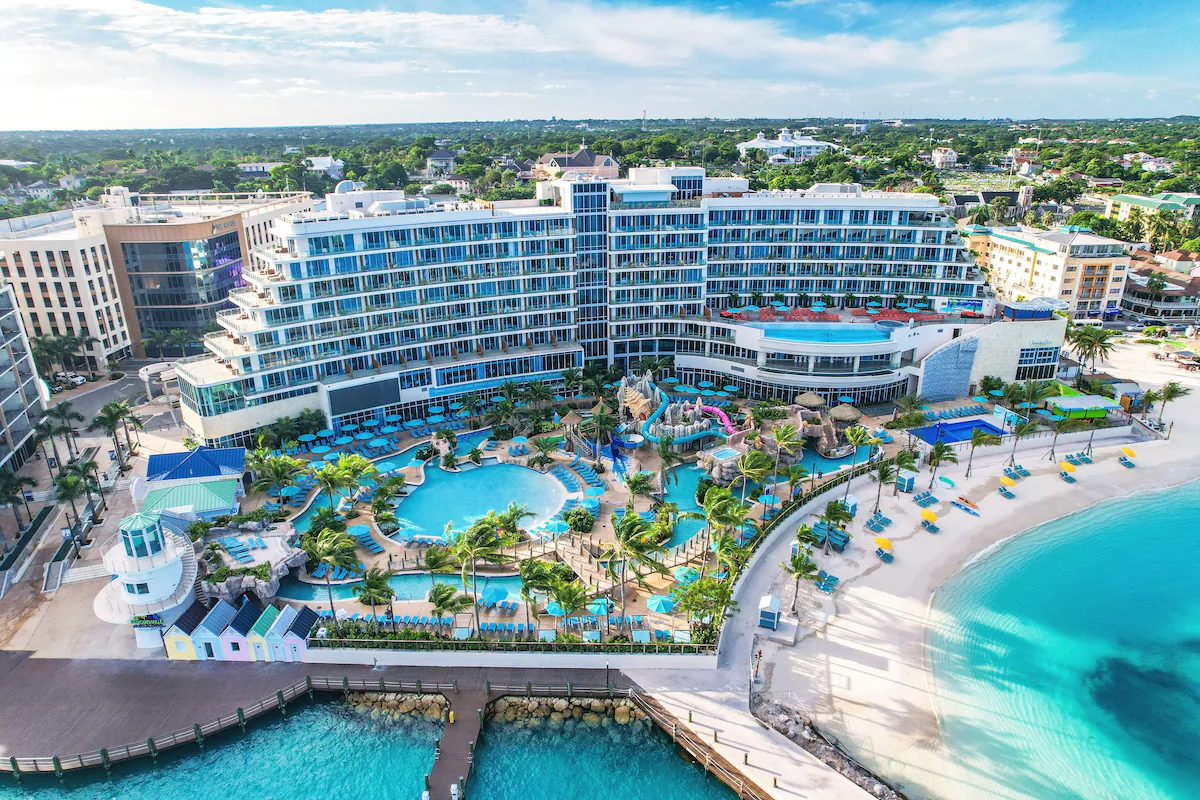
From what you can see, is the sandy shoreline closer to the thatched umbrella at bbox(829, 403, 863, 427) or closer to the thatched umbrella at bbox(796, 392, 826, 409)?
the thatched umbrella at bbox(829, 403, 863, 427)

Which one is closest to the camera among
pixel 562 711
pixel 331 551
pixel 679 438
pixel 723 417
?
pixel 562 711

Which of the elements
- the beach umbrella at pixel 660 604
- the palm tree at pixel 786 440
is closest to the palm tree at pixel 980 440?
the palm tree at pixel 786 440

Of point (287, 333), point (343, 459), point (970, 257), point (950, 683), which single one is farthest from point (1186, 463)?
point (287, 333)

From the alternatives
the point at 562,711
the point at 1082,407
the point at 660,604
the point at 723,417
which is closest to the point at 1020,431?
the point at 1082,407

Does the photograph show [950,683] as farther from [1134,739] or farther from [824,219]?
[824,219]

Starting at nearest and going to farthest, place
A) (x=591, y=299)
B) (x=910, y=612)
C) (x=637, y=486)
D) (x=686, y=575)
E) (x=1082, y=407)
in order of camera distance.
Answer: (x=910, y=612)
(x=686, y=575)
(x=637, y=486)
(x=1082, y=407)
(x=591, y=299)

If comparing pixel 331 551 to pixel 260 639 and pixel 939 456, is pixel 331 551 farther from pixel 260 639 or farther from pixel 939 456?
pixel 939 456

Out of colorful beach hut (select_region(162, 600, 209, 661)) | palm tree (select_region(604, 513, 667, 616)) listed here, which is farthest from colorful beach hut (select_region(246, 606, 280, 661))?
palm tree (select_region(604, 513, 667, 616))
